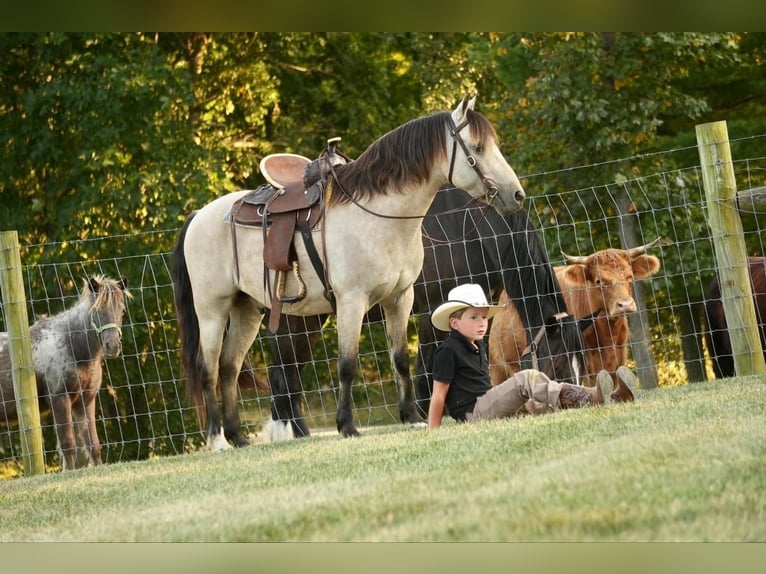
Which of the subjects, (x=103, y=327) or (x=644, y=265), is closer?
(x=644, y=265)

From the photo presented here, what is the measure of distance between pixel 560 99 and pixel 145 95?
4.72 metres

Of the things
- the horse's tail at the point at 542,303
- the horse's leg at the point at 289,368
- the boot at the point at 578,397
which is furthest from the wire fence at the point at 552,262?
the boot at the point at 578,397

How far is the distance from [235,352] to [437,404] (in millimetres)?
1887

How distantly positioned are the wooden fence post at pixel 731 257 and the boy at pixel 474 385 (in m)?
1.73

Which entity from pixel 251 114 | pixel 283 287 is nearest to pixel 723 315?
pixel 283 287

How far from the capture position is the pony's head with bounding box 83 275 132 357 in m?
9.18

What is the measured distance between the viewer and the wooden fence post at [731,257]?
24.9 feet

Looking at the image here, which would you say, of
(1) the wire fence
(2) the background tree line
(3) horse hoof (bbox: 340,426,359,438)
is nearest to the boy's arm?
(3) horse hoof (bbox: 340,426,359,438)

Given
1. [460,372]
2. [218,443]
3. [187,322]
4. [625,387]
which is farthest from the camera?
[187,322]

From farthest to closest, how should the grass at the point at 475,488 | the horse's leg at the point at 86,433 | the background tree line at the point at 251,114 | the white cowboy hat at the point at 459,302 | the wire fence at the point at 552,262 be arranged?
the background tree line at the point at 251,114
the wire fence at the point at 552,262
the horse's leg at the point at 86,433
the white cowboy hat at the point at 459,302
the grass at the point at 475,488

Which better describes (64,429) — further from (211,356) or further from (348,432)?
(348,432)

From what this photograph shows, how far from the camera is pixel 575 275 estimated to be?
8.33m

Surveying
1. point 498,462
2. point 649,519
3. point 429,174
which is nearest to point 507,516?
point 649,519

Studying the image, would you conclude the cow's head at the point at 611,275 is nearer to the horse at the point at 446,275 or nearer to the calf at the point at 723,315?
the horse at the point at 446,275
